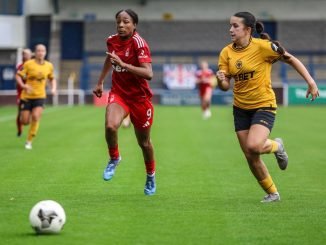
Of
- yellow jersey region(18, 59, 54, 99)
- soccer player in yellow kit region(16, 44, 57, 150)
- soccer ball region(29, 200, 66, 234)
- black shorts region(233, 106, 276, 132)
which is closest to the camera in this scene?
soccer ball region(29, 200, 66, 234)

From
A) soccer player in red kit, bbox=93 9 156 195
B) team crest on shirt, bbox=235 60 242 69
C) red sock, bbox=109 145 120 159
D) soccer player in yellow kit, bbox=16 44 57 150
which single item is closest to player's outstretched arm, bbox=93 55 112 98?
soccer player in red kit, bbox=93 9 156 195

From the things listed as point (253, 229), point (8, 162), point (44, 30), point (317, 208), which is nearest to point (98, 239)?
point (253, 229)

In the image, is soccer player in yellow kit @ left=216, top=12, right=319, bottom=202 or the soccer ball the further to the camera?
soccer player in yellow kit @ left=216, top=12, right=319, bottom=202

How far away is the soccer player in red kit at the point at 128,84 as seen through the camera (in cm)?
1177

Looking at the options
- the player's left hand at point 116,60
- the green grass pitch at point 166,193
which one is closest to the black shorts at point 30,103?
the green grass pitch at point 166,193

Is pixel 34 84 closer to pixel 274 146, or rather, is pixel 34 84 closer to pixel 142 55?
pixel 142 55

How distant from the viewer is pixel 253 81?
454 inches

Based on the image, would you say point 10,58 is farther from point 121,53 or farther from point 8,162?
point 121,53

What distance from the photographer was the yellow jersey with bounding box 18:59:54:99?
21.1 metres

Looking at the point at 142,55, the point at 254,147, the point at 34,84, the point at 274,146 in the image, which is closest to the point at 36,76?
the point at 34,84

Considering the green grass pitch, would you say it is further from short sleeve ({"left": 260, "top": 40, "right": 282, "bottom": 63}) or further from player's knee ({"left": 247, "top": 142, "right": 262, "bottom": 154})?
short sleeve ({"left": 260, "top": 40, "right": 282, "bottom": 63})

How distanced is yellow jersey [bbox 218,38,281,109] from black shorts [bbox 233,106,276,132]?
0.06 meters

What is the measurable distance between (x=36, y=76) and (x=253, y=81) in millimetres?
10371

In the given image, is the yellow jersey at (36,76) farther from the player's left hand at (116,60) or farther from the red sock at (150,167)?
the player's left hand at (116,60)
